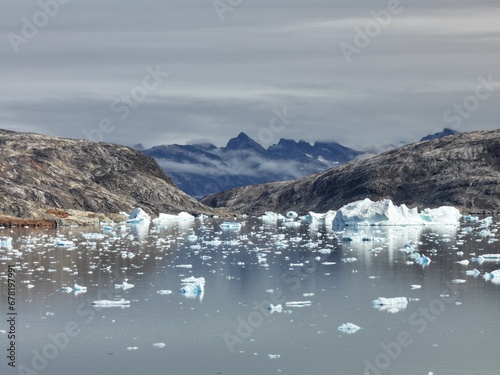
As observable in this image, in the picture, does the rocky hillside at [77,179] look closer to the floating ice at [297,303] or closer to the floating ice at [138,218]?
the floating ice at [138,218]

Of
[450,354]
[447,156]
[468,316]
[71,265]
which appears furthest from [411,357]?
[447,156]

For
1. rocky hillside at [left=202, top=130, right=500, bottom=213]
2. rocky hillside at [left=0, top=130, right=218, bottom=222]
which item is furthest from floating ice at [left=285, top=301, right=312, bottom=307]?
rocky hillside at [left=202, top=130, right=500, bottom=213]

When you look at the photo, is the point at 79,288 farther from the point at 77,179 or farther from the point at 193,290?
the point at 77,179

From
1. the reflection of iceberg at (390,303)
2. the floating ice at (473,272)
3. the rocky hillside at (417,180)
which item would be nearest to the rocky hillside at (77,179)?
the rocky hillside at (417,180)

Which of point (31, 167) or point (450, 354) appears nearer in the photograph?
point (450, 354)

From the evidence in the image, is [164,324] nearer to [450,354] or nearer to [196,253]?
[450,354]

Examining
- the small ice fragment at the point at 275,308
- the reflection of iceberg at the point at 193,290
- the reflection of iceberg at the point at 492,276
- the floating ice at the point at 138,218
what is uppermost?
the floating ice at the point at 138,218
